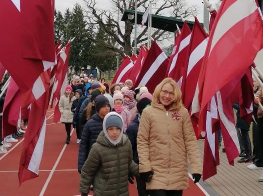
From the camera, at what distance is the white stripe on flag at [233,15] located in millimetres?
5492

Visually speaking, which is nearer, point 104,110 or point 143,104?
point 104,110

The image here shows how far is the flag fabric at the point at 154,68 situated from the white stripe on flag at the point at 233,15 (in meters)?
5.42

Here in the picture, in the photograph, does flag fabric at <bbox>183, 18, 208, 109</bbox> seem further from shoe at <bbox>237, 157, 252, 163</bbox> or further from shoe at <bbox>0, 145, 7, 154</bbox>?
shoe at <bbox>0, 145, 7, 154</bbox>

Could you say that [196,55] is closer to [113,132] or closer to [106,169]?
[113,132]

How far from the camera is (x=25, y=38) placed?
5219 mm

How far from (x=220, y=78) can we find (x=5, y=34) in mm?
2298

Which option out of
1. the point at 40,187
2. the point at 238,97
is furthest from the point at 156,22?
the point at 238,97

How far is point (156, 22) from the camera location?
2816 cm

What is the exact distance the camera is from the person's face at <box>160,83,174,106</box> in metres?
5.43

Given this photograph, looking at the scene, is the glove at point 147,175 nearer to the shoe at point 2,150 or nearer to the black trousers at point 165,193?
the black trousers at point 165,193

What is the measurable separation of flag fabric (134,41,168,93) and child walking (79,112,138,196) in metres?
5.73

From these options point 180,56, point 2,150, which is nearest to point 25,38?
point 180,56

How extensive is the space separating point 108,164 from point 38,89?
4.06 ft

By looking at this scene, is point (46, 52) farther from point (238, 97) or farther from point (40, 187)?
point (40, 187)
